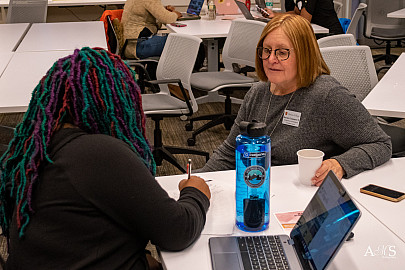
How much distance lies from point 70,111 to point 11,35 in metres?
3.74

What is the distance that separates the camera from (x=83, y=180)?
1208mm

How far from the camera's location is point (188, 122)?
4875 mm

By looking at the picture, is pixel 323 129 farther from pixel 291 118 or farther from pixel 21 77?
pixel 21 77

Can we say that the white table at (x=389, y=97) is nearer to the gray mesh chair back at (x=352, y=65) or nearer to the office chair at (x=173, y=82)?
the gray mesh chair back at (x=352, y=65)

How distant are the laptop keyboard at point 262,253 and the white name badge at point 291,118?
67cm

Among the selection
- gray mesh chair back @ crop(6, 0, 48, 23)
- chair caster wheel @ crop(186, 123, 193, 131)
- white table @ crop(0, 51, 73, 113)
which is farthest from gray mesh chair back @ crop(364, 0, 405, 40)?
white table @ crop(0, 51, 73, 113)

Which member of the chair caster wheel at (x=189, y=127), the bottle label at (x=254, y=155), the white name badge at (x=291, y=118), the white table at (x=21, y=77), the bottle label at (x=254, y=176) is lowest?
the chair caster wheel at (x=189, y=127)

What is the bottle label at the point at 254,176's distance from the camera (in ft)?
4.65

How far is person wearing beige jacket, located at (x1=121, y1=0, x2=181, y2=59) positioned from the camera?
16.1 ft

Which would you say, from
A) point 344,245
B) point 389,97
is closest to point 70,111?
point 344,245

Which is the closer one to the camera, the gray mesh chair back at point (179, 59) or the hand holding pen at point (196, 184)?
the hand holding pen at point (196, 184)

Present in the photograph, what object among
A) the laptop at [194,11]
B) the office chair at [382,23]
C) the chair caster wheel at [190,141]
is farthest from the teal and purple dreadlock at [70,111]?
the office chair at [382,23]

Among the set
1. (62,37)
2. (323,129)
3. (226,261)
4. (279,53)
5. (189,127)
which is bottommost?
(189,127)

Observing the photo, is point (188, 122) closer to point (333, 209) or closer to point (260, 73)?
point (260, 73)
